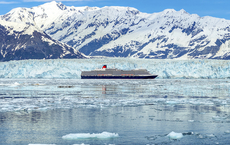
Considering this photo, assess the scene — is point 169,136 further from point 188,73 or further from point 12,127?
point 188,73

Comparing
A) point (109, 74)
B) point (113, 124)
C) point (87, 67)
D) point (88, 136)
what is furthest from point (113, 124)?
point (109, 74)

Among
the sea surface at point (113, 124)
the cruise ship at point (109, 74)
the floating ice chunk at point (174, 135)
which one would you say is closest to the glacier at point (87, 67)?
the cruise ship at point (109, 74)

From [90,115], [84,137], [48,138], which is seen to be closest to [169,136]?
[84,137]

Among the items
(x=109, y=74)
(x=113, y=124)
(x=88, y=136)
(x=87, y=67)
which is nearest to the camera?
(x=88, y=136)

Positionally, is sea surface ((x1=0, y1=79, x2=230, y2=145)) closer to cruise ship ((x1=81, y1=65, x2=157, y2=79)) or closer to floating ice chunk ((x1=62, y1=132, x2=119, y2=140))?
floating ice chunk ((x1=62, y1=132, x2=119, y2=140))

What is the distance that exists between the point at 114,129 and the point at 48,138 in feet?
7.45

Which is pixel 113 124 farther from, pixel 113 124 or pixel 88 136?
pixel 88 136

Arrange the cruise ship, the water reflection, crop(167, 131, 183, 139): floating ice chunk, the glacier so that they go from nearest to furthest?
the water reflection → crop(167, 131, 183, 139): floating ice chunk → the glacier → the cruise ship

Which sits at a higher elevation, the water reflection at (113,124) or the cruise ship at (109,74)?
the cruise ship at (109,74)

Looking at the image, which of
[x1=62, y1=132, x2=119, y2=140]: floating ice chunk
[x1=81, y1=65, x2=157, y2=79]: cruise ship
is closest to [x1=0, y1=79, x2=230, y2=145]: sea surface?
[x1=62, y1=132, x2=119, y2=140]: floating ice chunk

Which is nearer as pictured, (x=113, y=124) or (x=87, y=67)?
(x=113, y=124)

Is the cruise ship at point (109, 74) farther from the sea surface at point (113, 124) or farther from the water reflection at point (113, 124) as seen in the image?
the water reflection at point (113, 124)

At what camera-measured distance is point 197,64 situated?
58.3 metres

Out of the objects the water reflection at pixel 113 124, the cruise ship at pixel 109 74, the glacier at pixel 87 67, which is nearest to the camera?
the water reflection at pixel 113 124
